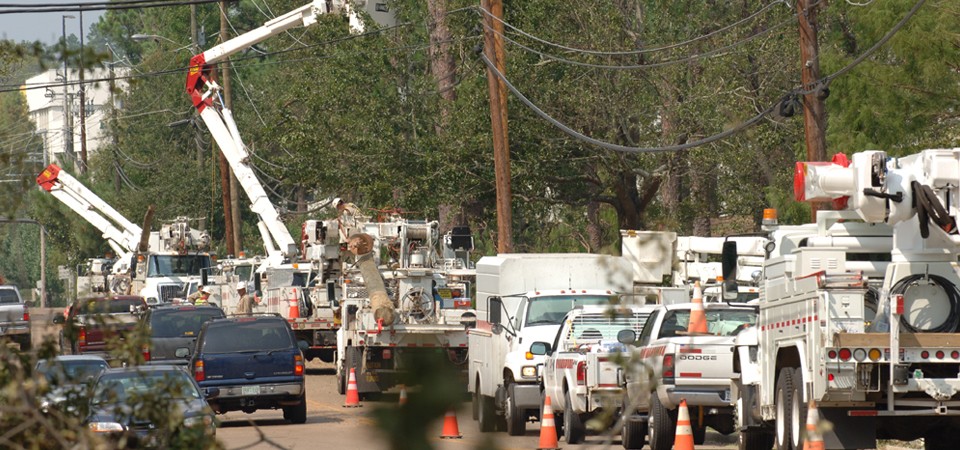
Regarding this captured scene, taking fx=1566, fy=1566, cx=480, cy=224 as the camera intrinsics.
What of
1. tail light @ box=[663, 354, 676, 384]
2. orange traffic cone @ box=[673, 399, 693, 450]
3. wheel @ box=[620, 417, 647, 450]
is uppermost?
tail light @ box=[663, 354, 676, 384]

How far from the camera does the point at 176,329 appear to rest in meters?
28.4

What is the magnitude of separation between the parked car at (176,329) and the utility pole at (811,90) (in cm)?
1085

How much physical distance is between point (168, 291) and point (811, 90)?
28098 millimetres

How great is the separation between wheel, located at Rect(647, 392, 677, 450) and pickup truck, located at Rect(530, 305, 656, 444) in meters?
0.46

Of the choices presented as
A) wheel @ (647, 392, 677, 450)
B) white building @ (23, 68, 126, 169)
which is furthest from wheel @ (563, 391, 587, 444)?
white building @ (23, 68, 126, 169)

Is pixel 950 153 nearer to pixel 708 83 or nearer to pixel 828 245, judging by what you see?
pixel 828 245

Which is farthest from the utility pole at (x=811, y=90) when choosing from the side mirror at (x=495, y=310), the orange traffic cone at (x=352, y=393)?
the orange traffic cone at (x=352, y=393)

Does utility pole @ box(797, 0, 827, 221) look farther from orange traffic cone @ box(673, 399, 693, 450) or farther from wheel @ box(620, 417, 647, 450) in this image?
orange traffic cone @ box(673, 399, 693, 450)

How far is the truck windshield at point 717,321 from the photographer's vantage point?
17.9m

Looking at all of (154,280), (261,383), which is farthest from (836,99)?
(154,280)

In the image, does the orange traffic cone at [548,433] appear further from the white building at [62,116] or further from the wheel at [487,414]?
the white building at [62,116]

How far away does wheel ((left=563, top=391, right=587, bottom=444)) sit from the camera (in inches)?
722

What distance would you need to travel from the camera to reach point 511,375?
67.3ft

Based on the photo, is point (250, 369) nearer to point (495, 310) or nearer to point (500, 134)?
point (495, 310)
